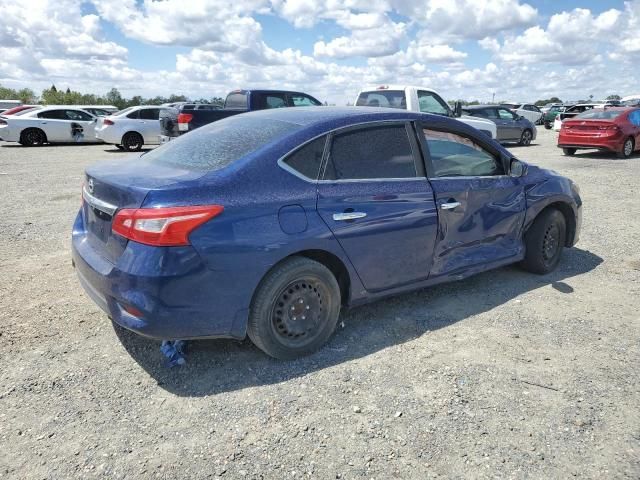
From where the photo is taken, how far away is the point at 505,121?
61.4 feet

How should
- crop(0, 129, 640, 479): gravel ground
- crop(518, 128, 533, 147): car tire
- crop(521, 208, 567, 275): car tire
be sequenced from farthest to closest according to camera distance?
crop(518, 128, 533, 147): car tire < crop(521, 208, 567, 275): car tire < crop(0, 129, 640, 479): gravel ground

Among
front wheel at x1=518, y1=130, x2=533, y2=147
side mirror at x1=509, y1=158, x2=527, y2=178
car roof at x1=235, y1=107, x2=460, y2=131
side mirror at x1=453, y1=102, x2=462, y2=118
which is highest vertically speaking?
side mirror at x1=453, y1=102, x2=462, y2=118

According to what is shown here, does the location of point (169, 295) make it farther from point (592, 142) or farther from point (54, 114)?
point (54, 114)

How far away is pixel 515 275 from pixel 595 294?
0.71m

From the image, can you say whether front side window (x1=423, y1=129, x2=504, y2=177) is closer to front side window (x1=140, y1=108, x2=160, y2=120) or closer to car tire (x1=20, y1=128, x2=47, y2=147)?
front side window (x1=140, y1=108, x2=160, y2=120)

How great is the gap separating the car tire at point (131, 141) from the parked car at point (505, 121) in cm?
1156

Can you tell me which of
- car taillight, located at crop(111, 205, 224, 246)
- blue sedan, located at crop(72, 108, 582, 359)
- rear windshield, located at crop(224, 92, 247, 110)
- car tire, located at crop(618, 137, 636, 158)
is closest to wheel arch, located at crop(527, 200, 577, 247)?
blue sedan, located at crop(72, 108, 582, 359)

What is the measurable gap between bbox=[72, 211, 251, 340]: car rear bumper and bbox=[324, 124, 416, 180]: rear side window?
3.33ft

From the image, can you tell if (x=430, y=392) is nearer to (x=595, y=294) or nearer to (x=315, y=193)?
(x=315, y=193)

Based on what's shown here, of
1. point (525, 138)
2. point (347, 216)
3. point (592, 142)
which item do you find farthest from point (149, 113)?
point (347, 216)

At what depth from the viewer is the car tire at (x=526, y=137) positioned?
1923cm

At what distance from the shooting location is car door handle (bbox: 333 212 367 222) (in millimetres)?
3244

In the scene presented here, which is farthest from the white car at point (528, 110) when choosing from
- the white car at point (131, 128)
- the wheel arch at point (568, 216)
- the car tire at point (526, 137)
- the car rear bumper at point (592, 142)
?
the wheel arch at point (568, 216)

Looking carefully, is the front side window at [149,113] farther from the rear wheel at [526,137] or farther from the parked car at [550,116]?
the parked car at [550,116]
